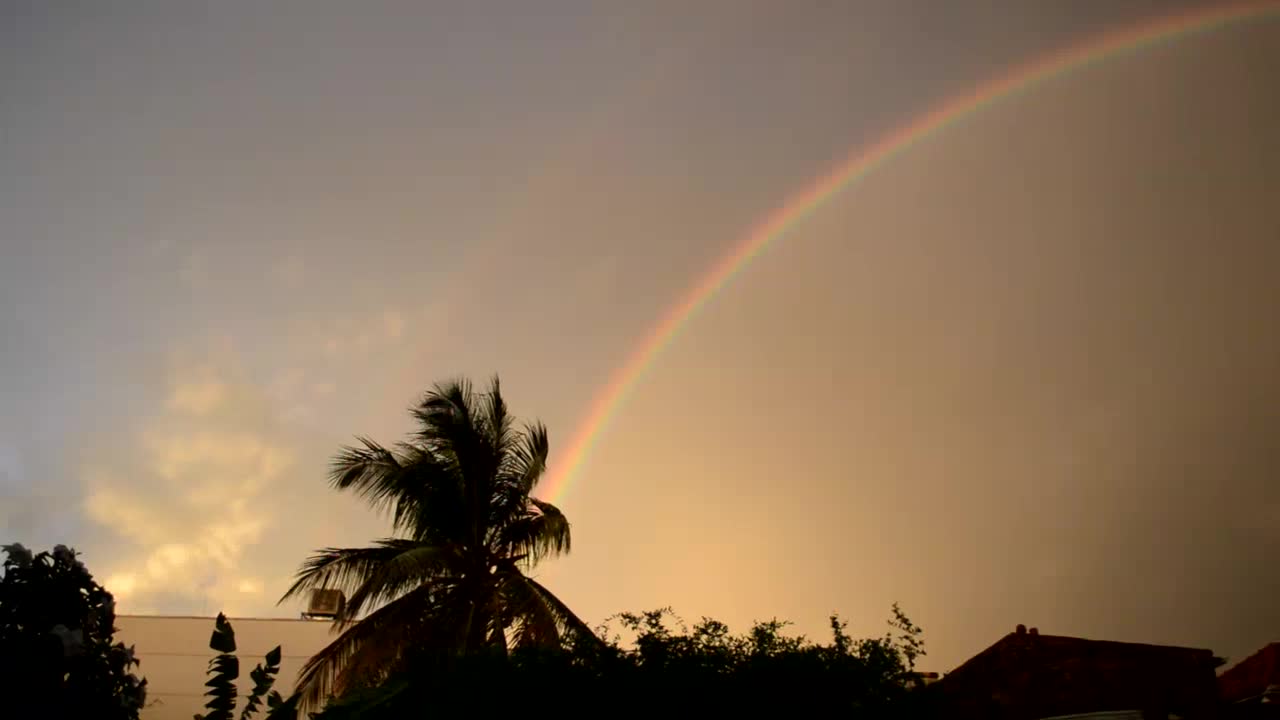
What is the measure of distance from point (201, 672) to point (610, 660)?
18.4 metres

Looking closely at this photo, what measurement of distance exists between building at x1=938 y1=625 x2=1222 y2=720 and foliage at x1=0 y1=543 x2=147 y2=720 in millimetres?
19017

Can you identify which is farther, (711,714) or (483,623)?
(483,623)

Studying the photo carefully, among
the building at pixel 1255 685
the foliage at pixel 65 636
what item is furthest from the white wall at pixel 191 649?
the building at pixel 1255 685

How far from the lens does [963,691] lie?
69.6 ft

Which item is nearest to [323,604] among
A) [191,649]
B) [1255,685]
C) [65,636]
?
[191,649]

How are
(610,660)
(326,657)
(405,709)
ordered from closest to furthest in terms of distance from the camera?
(405,709) < (610,660) < (326,657)

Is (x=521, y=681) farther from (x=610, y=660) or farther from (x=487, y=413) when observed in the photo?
(x=487, y=413)

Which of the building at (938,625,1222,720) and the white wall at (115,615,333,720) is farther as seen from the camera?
the white wall at (115,615,333,720)

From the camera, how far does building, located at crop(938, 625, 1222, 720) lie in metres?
20.4

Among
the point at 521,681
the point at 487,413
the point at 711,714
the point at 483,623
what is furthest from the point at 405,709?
the point at 487,413

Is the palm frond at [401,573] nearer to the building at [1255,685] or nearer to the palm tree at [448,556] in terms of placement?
the palm tree at [448,556]

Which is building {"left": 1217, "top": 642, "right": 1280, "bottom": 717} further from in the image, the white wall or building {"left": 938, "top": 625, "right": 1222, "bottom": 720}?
the white wall

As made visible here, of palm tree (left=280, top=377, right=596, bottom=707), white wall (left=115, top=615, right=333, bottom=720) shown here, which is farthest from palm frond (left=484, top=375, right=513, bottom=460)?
white wall (left=115, top=615, right=333, bottom=720)

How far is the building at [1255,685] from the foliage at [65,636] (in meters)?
24.2
